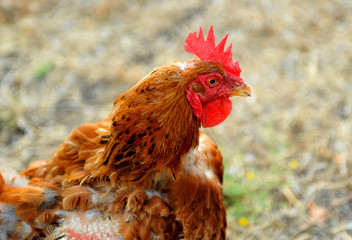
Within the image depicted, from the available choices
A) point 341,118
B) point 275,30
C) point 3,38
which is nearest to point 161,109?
point 341,118

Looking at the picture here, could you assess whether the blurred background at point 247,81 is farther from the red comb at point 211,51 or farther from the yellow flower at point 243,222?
the red comb at point 211,51

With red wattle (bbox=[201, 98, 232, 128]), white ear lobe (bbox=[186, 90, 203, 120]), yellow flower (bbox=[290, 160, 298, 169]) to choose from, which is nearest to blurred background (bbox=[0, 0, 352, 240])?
yellow flower (bbox=[290, 160, 298, 169])

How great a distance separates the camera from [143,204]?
6.84ft

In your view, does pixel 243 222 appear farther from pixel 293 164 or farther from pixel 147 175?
pixel 147 175

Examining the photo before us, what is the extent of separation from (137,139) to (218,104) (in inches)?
21.9

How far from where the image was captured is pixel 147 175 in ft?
6.92

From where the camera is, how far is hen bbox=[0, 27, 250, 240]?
6.40ft

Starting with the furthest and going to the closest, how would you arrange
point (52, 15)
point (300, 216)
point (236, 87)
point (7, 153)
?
point (52, 15), point (7, 153), point (300, 216), point (236, 87)

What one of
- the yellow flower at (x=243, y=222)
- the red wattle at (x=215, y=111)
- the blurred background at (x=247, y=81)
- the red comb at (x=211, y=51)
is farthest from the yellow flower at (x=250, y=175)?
the red comb at (x=211, y=51)

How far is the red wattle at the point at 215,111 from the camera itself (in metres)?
2.12

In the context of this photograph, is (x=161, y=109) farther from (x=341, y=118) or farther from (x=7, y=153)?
(x=341, y=118)

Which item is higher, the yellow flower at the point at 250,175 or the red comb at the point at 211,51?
the red comb at the point at 211,51

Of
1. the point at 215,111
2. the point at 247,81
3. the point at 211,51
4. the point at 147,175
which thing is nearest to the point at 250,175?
the point at 247,81

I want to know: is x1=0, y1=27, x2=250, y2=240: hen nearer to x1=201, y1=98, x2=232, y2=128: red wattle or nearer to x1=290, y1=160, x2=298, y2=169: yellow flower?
x1=201, y1=98, x2=232, y2=128: red wattle
